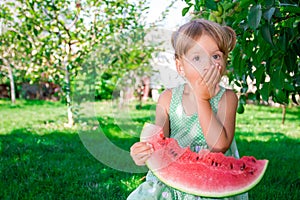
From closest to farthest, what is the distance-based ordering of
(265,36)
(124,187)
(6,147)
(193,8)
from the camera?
(265,36)
(193,8)
(124,187)
(6,147)

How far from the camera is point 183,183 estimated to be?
1.83 meters

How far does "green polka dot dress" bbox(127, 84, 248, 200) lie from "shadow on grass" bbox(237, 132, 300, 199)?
1499 mm

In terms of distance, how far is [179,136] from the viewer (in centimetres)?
196

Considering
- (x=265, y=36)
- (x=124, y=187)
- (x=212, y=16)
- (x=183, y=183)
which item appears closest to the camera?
(x=265, y=36)

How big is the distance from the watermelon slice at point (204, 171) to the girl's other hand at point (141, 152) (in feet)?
0.26

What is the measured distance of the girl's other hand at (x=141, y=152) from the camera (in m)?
1.66

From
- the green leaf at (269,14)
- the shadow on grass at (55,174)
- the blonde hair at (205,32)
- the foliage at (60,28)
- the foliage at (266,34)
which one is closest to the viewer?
the green leaf at (269,14)

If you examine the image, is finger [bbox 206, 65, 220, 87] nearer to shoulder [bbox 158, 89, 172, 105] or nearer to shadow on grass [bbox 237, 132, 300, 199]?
shoulder [bbox 158, 89, 172, 105]

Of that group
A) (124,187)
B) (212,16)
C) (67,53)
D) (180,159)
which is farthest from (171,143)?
(67,53)

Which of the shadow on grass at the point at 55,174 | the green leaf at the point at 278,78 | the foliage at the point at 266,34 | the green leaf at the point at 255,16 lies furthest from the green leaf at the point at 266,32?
the shadow on grass at the point at 55,174

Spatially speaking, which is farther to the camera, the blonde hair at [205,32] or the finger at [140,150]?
the blonde hair at [205,32]

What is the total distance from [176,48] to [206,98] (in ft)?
0.69

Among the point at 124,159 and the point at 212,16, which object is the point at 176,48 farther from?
the point at 212,16

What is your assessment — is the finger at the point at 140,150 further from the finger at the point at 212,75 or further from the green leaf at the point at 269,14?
the green leaf at the point at 269,14
